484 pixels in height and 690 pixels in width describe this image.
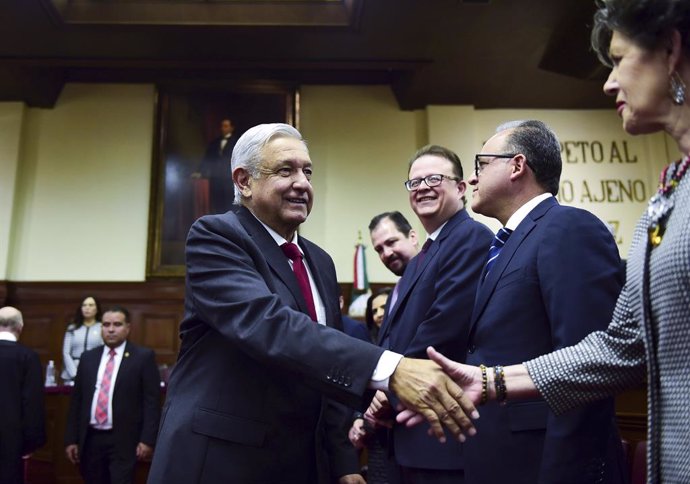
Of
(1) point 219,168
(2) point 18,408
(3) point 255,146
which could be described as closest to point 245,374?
(3) point 255,146

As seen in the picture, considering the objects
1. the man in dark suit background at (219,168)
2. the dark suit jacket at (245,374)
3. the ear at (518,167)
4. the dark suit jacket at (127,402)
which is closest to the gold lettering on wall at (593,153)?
the man in dark suit background at (219,168)

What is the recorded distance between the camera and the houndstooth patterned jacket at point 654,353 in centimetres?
122

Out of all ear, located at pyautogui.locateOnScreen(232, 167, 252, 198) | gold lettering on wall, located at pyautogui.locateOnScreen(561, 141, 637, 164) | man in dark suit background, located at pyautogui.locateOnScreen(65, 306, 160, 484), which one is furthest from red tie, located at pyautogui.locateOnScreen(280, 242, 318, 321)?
gold lettering on wall, located at pyautogui.locateOnScreen(561, 141, 637, 164)

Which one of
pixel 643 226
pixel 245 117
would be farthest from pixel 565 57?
pixel 643 226

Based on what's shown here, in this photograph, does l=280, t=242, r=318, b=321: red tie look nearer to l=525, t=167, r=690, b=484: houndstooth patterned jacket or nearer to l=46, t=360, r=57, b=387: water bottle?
l=525, t=167, r=690, b=484: houndstooth patterned jacket

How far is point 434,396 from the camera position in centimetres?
183

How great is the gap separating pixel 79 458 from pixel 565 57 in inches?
278

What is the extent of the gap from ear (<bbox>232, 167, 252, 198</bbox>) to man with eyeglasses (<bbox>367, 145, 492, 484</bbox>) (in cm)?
81

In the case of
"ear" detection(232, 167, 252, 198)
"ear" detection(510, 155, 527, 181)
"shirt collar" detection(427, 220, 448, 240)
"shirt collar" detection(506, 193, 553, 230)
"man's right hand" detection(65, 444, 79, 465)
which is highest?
"ear" detection(510, 155, 527, 181)

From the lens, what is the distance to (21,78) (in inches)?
331

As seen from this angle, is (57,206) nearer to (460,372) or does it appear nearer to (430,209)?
(430,209)

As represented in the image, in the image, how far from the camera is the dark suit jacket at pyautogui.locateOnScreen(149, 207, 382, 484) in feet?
6.07

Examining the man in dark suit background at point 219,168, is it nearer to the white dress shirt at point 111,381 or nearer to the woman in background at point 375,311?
the white dress shirt at point 111,381

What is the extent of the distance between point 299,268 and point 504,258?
721 millimetres
